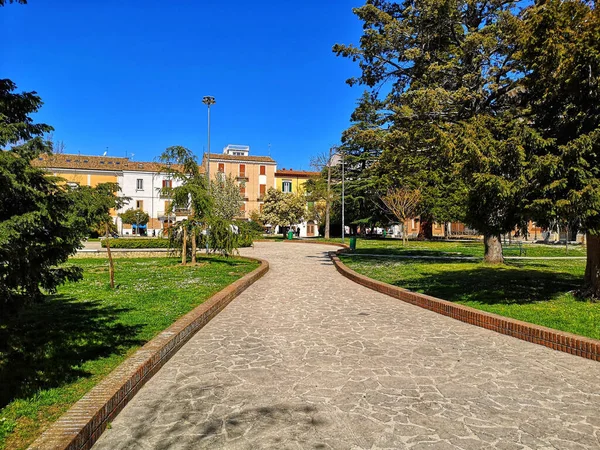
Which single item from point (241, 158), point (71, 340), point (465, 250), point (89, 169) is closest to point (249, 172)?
point (241, 158)

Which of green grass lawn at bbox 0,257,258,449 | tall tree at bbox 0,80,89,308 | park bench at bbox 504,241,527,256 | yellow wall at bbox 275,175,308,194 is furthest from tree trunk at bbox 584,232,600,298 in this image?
yellow wall at bbox 275,175,308,194

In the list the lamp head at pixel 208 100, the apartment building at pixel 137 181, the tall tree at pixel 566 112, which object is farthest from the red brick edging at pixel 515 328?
the apartment building at pixel 137 181

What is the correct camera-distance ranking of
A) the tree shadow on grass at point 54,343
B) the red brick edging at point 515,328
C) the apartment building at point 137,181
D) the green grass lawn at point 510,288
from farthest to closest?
the apartment building at point 137,181
the green grass lawn at point 510,288
the red brick edging at point 515,328
the tree shadow on grass at point 54,343

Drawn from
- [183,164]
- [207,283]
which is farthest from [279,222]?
[207,283]

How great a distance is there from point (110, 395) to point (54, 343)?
2.50m

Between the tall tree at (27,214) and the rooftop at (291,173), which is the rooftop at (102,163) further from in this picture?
the tall tree at (27,214)

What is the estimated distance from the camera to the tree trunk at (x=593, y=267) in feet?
27.1

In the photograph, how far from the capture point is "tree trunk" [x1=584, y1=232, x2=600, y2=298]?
27.1 feet

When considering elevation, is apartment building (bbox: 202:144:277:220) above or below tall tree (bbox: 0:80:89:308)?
above

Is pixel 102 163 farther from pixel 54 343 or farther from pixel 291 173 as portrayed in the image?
pixel 54 343

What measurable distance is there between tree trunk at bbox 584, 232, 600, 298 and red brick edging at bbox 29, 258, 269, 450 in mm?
7579

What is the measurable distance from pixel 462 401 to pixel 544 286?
7.66 meters

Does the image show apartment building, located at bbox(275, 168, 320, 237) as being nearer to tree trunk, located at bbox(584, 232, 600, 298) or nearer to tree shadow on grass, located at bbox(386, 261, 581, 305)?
tree shadow on grass, located at bbox(386, 261, 581, 305)

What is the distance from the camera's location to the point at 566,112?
23.1 ft
